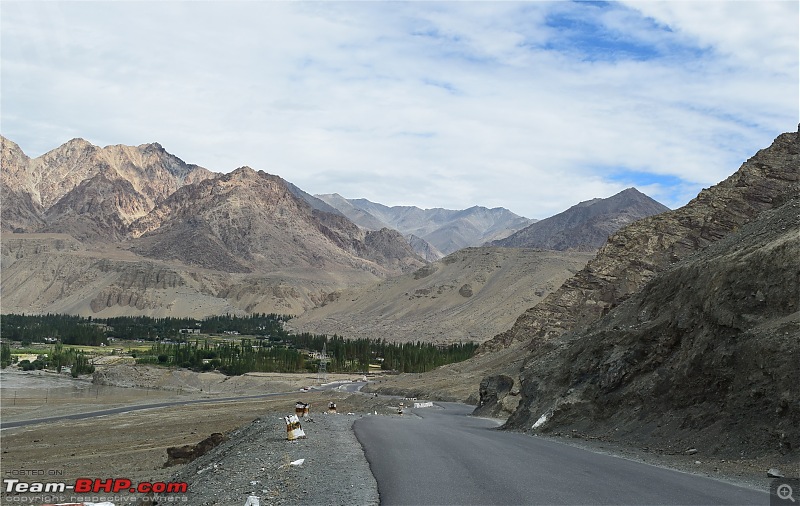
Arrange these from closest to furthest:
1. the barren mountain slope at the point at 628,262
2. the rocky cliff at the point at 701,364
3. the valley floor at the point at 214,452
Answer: the valley floor at the point at 214,452
the rocky cliff at the point at 701,364
the barren mountain slope at the point at 628,262

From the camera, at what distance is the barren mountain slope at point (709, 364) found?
57.0 ft

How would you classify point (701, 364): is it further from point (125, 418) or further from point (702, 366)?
point (125, 418)

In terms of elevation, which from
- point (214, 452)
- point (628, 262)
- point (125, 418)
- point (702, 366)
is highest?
point (628, 262)

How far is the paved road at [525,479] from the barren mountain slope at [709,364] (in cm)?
295

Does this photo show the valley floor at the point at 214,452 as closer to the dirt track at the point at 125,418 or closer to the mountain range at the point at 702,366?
the dirt track at the point at 125,418

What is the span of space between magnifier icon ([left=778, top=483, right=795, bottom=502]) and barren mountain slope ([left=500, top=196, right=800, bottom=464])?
2.30 m

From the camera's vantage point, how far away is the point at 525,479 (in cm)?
1409

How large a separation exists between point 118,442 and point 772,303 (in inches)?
1573

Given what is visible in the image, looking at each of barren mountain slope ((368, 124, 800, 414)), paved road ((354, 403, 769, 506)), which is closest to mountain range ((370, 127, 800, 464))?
paved road ((354, 403, 769, 506))

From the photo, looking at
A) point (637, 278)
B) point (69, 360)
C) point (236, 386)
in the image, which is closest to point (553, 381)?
point (637, 278)

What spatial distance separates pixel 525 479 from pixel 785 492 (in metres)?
4.75

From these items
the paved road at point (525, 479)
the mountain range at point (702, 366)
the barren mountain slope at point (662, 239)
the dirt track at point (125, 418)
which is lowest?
the dirt track at point (125, 418)

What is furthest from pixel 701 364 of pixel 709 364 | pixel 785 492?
pixel 785 492

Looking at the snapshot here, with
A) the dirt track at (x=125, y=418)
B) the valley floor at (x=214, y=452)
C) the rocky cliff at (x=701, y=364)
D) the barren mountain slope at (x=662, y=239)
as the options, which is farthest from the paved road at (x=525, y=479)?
the barren mountain slope at (x=662, y=239)
